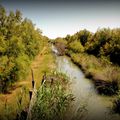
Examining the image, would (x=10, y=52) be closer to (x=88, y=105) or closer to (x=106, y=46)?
(x=88, y=105)

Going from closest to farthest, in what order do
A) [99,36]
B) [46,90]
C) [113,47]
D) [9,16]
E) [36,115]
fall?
[36,115]
[46,90]
[9,16]
[113,47]
[99,36]

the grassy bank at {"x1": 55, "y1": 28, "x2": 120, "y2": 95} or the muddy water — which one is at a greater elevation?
the grassy bank at {"x1": 55, "y1": 28, "x2": 120, "y2": 95}

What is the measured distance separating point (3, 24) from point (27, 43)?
36.0 feet

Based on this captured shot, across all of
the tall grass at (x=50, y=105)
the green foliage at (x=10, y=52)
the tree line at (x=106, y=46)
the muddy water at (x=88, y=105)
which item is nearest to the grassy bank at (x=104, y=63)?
the tree line at (x=106, y=46)

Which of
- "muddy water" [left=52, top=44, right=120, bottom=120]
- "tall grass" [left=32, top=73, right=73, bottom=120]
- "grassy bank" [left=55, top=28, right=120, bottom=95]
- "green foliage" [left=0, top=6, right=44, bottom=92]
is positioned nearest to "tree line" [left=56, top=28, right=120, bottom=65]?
"grassy bank" [left=55, top=28, right=120, bottom=95]

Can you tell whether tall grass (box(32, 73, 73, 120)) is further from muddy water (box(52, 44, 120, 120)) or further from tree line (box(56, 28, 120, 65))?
tree line (box(56, 28, 120, 65))

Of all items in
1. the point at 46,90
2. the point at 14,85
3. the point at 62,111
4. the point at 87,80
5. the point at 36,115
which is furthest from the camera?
the point at 87,80

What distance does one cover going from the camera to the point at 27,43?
32.8 metres

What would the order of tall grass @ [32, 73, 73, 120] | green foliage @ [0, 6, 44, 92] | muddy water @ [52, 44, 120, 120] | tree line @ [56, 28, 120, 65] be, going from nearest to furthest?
tall grass @ [32, 73, 73, 120]
muddy water @ [52, 44, 120, 120]
green foliage @ [0, 6, 44, 92]
tree line @ [56, 28, 120, 65]

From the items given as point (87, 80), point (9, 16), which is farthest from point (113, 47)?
point (9, 16)

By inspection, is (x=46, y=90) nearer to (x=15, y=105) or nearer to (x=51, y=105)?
(x=51, y=105)

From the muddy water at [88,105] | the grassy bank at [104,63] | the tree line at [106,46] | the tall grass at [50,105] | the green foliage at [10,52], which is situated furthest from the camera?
the tree line at [106,46]

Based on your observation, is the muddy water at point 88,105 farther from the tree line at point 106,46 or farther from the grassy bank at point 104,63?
the tree line at point 106,46

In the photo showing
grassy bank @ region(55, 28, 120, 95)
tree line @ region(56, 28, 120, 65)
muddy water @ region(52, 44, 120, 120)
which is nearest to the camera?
muddy water @ region(52, 44, 120, 120)
